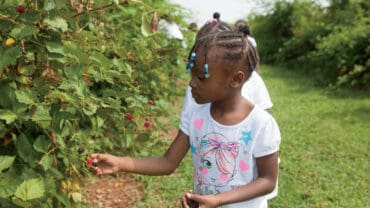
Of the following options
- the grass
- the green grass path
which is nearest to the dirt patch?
the grass

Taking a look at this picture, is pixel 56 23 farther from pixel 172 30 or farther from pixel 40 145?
pixel 172 30

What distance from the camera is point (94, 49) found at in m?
2.39

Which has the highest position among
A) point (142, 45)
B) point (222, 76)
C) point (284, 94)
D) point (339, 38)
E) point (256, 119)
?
point (222, 76)

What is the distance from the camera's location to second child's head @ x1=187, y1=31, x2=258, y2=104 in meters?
1.67

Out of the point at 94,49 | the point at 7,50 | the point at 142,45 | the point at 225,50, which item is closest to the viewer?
the point at 7,50

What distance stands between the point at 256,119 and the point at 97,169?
610mm

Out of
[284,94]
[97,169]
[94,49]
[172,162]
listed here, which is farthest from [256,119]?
[284,94]

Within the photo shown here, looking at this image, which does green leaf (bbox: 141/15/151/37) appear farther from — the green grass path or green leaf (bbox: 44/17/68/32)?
the green grass path

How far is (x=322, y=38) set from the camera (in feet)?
44.1

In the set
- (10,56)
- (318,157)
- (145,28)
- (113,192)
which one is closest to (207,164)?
(145,28)

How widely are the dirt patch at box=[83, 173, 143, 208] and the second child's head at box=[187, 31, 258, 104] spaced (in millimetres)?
2387

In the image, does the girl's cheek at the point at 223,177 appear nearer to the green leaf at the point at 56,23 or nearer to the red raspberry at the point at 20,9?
the green leaf at the point at 56,23

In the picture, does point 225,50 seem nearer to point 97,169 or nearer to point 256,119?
point 256,119

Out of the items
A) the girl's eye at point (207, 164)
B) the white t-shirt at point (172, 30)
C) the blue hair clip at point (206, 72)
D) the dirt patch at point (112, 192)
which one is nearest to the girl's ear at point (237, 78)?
the blue hair clip at point (206, 72)
